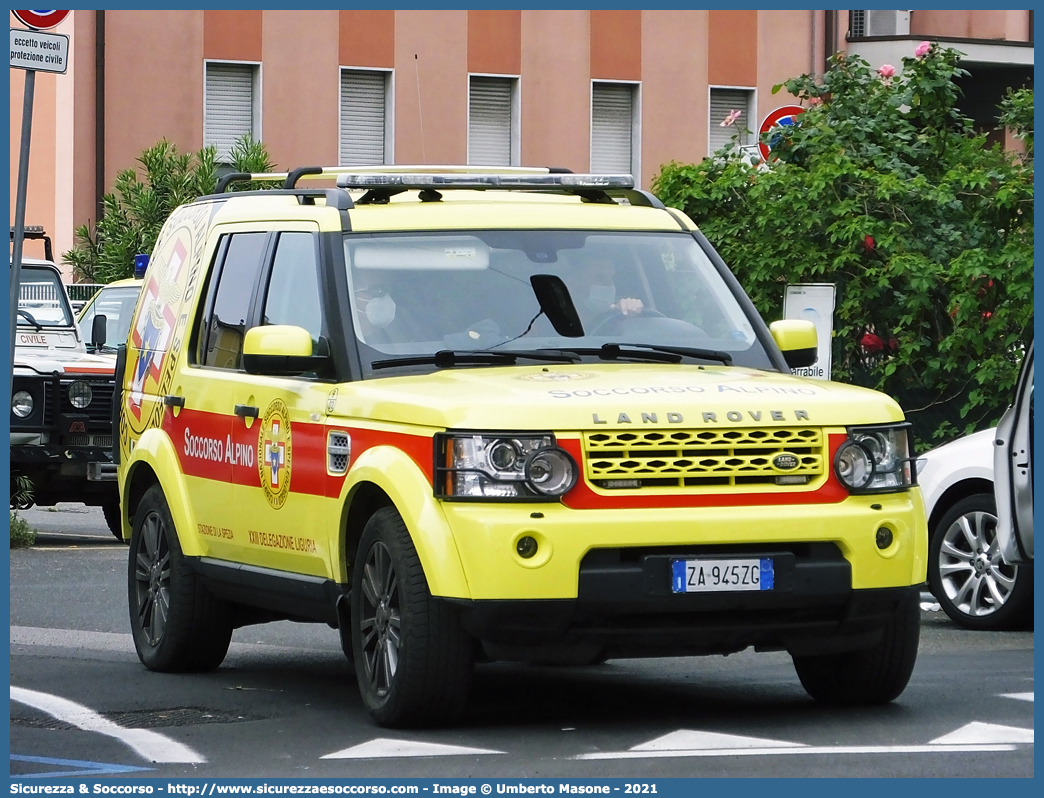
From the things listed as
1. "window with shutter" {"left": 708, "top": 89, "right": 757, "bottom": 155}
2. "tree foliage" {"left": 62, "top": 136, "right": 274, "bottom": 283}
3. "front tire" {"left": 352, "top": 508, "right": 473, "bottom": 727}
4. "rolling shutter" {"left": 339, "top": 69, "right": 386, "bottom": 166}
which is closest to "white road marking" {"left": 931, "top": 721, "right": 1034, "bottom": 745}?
"front tire" {"left": 352, "top": 508, "right": 473, "bottom": 727}

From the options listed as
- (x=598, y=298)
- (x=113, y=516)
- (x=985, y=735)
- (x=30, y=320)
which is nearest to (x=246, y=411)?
(x=598, y=298)

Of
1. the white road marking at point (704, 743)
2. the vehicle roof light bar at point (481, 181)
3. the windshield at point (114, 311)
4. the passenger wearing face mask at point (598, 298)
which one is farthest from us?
the windshield at point (114, 311)

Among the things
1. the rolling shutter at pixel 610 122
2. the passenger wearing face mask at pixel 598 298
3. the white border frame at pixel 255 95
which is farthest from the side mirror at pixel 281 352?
the rolling shutter at pixel 610 122

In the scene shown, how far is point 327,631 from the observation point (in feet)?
37.7

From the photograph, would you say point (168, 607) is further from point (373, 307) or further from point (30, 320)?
point (30, 320)

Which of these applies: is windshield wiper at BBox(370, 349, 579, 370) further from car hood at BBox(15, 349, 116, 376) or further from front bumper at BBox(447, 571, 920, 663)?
car hood at BBox(15, 349, 116, 376)

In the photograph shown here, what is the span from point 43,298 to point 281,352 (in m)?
11.0

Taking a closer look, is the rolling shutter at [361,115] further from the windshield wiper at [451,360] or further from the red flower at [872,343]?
the windshield wiper at [451,360]

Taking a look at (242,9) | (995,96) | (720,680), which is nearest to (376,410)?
(720,680)

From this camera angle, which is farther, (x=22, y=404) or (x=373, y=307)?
(x=22, y=404)

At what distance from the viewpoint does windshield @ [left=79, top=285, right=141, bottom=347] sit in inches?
773

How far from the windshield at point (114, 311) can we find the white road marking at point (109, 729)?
10.7m

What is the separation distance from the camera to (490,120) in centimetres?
3372

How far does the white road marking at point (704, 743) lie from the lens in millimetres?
7249
